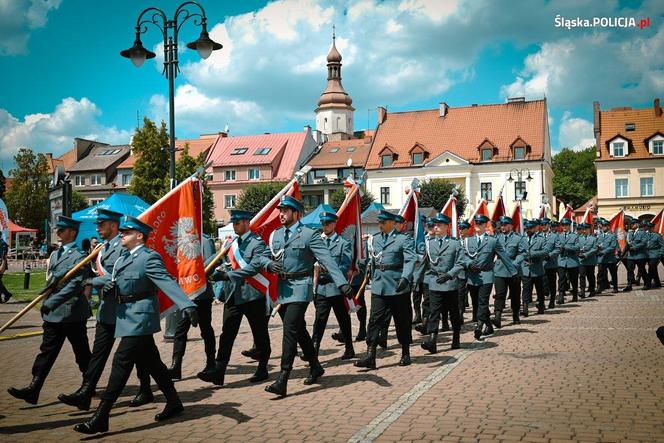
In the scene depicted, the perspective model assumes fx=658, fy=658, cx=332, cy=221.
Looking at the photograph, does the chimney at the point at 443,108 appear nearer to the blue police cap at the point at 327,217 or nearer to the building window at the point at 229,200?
the building window at the point at 229,200

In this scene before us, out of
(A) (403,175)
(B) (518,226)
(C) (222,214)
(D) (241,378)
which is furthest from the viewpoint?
(C) (222,214)

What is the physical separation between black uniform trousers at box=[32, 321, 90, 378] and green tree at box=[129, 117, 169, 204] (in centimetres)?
4093

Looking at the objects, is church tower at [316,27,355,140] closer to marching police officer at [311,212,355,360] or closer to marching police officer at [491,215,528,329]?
marching police officer at [491,215,528,329]

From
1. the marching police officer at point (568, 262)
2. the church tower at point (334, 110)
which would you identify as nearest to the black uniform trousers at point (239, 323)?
the marching police officer at point (568, 262)

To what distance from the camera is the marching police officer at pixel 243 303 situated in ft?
27.7

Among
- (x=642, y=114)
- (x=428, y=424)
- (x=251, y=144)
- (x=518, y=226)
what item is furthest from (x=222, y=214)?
(x=428, y=424)

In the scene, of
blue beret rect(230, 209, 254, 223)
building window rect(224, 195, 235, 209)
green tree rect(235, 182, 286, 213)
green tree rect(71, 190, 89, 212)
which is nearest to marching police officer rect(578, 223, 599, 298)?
blue beret rect(230, 209, 254, 223)

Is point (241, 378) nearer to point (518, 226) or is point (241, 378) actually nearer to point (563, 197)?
point (518, 226)

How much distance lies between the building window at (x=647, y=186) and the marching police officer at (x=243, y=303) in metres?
60.3

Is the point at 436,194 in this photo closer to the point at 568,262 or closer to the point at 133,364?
the point at 568,262

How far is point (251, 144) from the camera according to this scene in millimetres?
77812

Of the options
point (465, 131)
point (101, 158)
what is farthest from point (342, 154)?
point (101, 158)

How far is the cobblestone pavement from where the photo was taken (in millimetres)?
6160

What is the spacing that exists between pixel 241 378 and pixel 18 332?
7.19 metres
